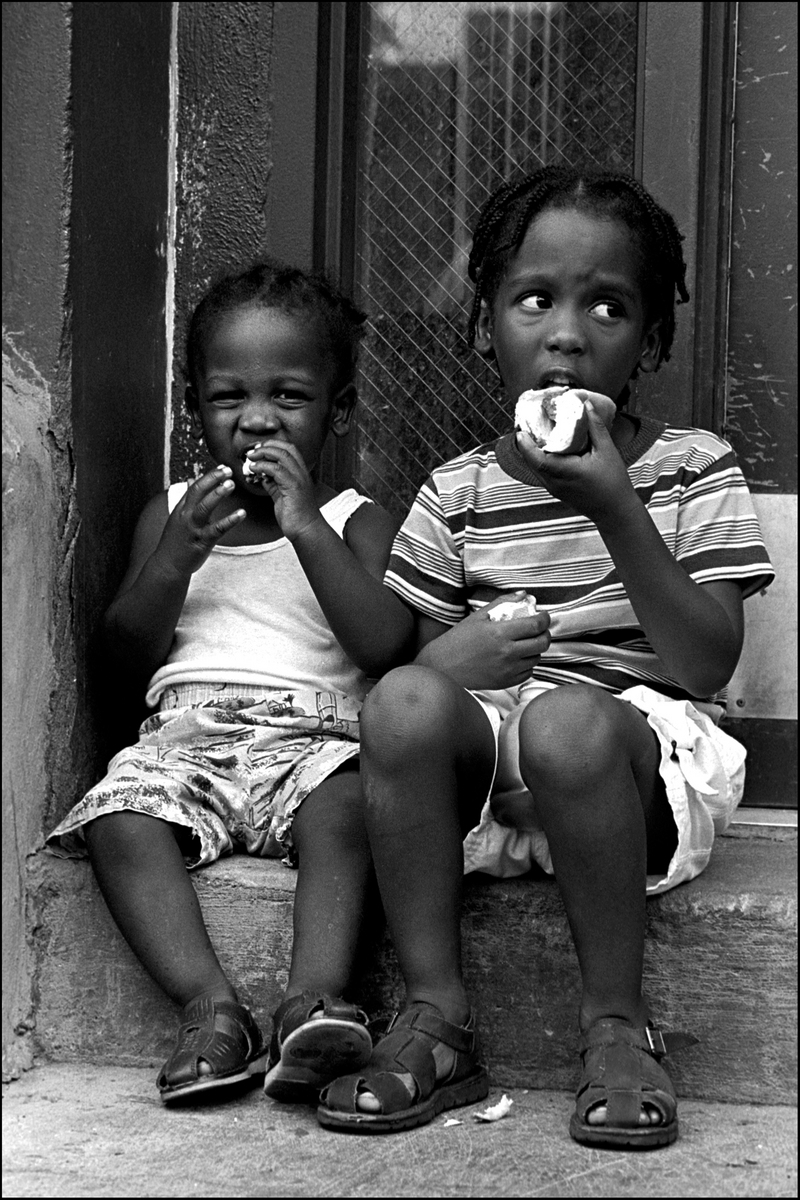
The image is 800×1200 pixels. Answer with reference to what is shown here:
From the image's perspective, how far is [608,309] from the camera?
240 cm

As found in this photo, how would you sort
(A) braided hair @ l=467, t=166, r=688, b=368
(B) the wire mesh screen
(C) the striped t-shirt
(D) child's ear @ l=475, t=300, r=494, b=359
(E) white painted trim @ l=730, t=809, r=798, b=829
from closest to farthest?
(C) the striped t-shirt < (A) braided hair @ l=467, t=166, r=688, b=368 < (D) child's ear @ l=475, t=300, r=494, b=359 < (E) white painted trim @ l=730, t=809, r=798, b=829 < (B) the wire mesh screen

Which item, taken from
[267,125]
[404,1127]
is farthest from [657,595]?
[267,125]

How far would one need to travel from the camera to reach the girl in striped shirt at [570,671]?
1.96 metres

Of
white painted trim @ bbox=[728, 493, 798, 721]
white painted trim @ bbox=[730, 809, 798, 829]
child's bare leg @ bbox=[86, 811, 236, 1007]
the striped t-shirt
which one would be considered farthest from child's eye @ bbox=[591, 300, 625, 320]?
child's bare leg @ bbox=[86, 811, 236, 1007]

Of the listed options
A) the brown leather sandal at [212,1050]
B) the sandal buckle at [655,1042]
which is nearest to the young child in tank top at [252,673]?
the brown leather sandal at [212,1050]

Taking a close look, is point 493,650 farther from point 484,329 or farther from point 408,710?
point 484,329

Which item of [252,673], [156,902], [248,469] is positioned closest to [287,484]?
[248,469]

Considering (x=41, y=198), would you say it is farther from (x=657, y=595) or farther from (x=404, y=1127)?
(x=404, y=1127)

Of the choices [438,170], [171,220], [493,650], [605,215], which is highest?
[438,170]

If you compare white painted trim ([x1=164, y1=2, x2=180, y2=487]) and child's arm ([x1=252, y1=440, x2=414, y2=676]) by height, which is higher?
white painted trim ([x1=164, y1=2, x2=180, y2=487])

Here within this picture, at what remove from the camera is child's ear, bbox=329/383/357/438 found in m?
2.78

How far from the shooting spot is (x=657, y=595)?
2.11m

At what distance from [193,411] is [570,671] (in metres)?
0.95

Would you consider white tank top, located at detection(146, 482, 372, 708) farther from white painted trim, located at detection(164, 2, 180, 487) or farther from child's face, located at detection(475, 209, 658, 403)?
child's face, located at detection(475, 209, 658, 403)
